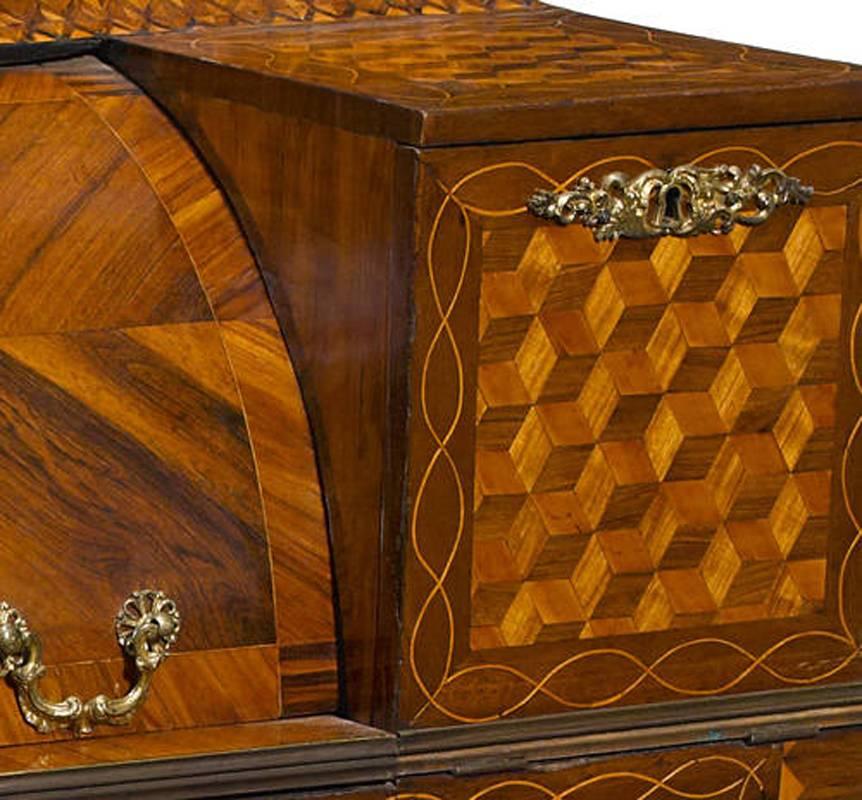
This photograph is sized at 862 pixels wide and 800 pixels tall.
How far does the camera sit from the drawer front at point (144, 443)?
2566mm

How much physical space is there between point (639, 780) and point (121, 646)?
1.41ft

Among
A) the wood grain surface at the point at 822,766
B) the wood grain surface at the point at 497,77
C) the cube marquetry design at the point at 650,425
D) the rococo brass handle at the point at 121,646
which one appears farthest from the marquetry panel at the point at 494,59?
the wood grain surface at the point at 822,766

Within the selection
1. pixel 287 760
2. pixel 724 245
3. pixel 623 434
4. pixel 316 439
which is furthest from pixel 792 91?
pixel 287 760

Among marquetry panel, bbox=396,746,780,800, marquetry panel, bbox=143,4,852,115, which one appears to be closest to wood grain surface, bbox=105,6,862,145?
marquetry panel, bbox=143,4,852,115

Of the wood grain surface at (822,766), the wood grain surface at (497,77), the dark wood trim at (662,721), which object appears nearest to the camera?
the wood grain surface at (497,77)

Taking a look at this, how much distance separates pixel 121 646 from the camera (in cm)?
259

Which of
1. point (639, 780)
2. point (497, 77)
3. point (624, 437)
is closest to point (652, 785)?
point (639, 780)

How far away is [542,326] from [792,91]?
26 centimetres

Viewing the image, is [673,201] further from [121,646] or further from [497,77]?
[121,646]

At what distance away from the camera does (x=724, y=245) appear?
103 inches

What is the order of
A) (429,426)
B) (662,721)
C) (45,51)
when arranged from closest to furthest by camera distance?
(429,426) → (662,721) → (45,51)

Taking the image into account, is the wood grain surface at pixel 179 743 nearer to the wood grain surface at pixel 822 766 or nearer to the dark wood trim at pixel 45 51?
the wood grain surface at pixel 822 766

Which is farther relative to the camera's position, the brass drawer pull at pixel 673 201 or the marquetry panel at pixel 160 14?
the marquetry panel at pixel 160 14

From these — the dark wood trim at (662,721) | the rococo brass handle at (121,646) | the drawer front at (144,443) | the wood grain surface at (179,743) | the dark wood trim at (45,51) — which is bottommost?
the wood grain surface at (179,743)
